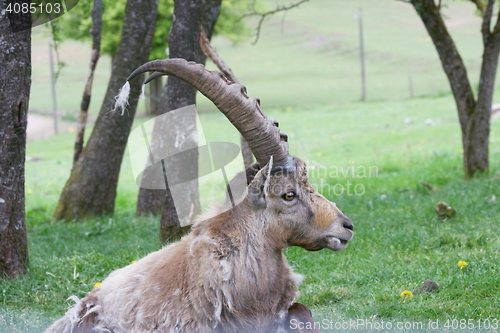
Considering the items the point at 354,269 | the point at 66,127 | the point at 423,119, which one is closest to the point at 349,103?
the point at 423,119

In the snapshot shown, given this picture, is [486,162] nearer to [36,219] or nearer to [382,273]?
[382,273]

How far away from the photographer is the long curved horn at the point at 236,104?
350 centimetres

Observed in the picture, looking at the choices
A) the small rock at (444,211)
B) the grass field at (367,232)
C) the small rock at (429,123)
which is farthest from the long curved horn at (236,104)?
the small rock at (429,123)

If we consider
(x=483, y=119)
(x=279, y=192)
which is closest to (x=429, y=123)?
(x=483, y=119)

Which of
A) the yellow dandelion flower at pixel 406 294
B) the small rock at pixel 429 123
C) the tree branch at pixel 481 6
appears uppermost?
the tree branch at pixel 481 6

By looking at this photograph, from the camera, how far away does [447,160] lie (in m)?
13.4

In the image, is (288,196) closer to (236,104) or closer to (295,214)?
(295,214)

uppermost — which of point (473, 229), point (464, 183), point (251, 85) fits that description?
point (473, 229)

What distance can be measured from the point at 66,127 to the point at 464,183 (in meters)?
32.3

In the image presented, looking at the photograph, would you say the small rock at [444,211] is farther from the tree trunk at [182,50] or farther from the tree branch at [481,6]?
the tree branch at [481,6]

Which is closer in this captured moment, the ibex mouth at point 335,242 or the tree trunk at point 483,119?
the ibex mouth at point 335,242

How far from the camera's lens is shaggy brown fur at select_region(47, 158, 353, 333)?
3.52m

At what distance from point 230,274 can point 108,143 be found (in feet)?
21.5

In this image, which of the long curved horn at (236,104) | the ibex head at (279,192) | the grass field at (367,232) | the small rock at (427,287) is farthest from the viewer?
the small rock at (427,287)
